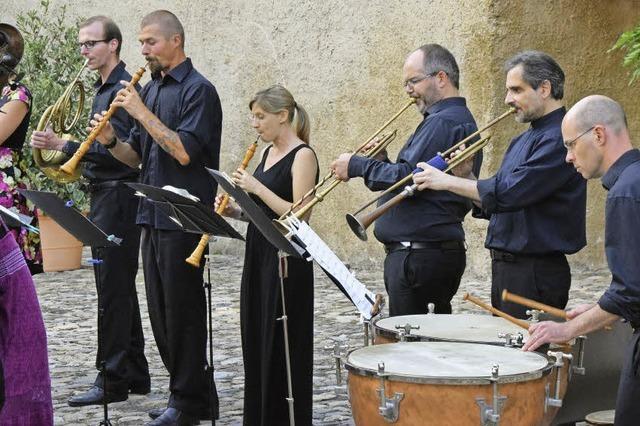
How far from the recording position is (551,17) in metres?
11.3

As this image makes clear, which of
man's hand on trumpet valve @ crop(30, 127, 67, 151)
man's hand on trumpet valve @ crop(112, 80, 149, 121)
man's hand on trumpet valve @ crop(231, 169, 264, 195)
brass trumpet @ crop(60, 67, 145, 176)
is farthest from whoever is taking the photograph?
man's hand on trumpet valve @ crop(30, 127, 67, 151)

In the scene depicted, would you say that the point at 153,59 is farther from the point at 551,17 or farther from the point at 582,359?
the point at 551,17

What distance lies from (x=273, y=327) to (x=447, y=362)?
1.58 metres

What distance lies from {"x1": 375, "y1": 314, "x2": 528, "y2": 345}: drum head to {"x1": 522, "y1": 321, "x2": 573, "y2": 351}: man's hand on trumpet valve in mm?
249

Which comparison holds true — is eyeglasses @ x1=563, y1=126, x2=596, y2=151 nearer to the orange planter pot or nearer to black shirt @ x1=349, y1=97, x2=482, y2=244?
black shirt @ x1=349, y1=97, x2=482, y2=244

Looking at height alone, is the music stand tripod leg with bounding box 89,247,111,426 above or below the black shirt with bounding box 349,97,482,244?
below

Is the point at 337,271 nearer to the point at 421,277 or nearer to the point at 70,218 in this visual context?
the point at 421,277

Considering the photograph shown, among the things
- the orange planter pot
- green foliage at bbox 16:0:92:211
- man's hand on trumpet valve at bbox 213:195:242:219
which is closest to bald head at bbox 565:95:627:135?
man's hand on trumpet valve at bbox 213:195:242:219

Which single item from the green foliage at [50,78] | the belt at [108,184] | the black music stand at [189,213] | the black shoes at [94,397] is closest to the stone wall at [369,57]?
the green foliage at [50,78]

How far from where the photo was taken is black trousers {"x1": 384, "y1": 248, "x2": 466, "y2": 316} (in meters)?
5.96

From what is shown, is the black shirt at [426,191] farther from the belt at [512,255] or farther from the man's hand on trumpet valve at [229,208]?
the man's hand on trumpet valve at [229,208]

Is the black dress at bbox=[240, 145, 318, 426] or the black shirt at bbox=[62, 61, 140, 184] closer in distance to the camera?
the black dress at bbox=[240, 145, 318, 426]

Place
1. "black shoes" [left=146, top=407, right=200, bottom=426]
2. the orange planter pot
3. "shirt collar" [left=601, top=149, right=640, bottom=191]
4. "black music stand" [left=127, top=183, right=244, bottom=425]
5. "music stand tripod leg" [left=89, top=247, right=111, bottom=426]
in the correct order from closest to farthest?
"shirt collar" [left=601, top=149, right=640, bottom=191], "black music stand" [left=127, top=183, right=244, bottom=425], "black shoes" [left=146, top=407, right=200, bottom=426], "music stand tripod leg" [left=89, top=247, right=111, bottom=426], the orange planter pot

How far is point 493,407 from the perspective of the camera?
170 inches
